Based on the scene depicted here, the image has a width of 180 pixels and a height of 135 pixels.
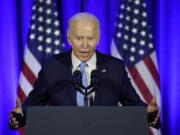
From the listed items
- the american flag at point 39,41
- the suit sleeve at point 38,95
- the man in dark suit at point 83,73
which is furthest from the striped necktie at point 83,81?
the american flag at point 39,41

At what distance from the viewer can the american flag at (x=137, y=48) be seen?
12.9ft

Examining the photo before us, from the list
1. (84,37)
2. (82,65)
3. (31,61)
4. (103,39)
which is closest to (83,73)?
(82,65)

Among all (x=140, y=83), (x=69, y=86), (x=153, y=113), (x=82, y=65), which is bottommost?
(x=140, y=83)

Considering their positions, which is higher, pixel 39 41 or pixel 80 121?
pixel 39 41

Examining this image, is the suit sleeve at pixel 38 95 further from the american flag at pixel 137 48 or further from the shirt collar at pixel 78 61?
the american flag at pixel 137 48

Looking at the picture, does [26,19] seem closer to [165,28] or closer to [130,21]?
[130,21]

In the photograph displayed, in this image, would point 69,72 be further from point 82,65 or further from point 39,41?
point 39,41

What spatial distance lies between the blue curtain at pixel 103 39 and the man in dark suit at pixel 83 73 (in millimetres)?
2010

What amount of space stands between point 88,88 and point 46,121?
26cm

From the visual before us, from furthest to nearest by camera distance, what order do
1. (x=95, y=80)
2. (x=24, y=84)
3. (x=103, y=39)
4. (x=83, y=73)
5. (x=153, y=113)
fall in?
(x=103, y=39) < (x=24, y=84) < (x=83, y=73) < (x=153, y=113) < (x=95, y=80)

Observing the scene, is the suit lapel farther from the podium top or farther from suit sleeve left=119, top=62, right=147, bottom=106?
the podium top

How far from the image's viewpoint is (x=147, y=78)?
3.92 m

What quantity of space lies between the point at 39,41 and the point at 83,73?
2.05m

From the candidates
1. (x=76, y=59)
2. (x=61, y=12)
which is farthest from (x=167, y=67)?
(x=76, y=59)
